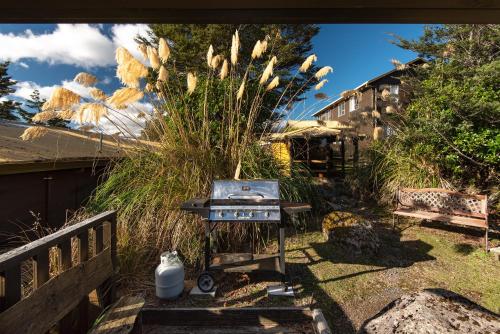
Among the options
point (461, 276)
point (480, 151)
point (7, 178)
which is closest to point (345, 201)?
point (480, 151)

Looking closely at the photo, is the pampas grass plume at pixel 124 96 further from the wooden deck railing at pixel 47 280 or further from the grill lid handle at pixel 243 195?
the grill lid handle at pixel 243 195

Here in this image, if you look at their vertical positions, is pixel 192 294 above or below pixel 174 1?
below

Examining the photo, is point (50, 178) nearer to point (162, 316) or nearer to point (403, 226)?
point (162, 316)

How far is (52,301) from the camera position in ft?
5.72


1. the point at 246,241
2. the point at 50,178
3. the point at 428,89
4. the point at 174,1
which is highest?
the point at 428,89

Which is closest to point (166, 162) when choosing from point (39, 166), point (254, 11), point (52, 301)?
point (39, 166)

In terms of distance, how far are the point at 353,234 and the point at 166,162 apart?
3.01 metres

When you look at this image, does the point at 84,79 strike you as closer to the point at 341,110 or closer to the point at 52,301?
the point at 52,301

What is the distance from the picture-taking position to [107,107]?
389 cm

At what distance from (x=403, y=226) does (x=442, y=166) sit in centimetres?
159

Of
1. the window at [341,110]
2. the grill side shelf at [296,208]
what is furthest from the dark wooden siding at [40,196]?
the window at [341,110]

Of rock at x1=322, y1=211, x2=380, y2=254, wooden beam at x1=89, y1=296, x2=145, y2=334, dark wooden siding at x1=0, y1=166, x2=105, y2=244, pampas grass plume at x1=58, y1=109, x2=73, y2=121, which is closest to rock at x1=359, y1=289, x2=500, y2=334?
wooden beam at x1=89, y1=296, x2=145, y2=334

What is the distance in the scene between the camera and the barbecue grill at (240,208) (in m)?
3.08

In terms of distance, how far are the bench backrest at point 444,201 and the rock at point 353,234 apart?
5.94 feet
